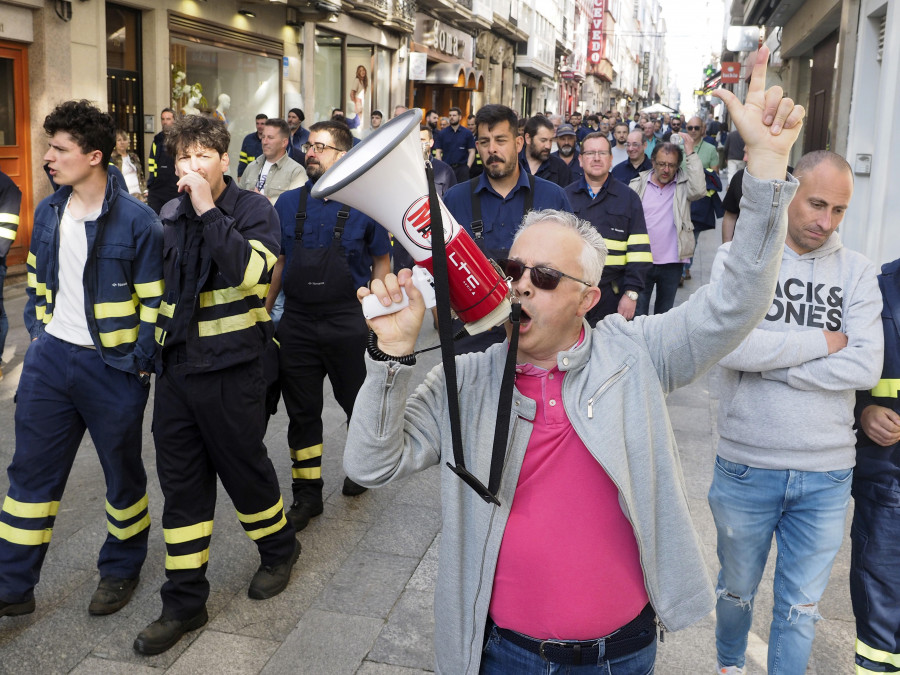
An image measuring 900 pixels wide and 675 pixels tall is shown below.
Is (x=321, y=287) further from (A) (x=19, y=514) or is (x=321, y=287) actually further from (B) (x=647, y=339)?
(B) (x=647, y=339)

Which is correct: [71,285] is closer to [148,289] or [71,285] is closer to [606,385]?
[148,289]

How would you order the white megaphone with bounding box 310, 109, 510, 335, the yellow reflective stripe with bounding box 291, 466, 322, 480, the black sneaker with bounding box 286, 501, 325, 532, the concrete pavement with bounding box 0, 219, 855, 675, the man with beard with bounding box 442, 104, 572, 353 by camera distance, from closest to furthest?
1. the white megaphone with bounding box 310, 109, 510, 335
2. the concrete pavement with bounding box 0, 219, 855, 675
3. the man with beard with bounding box 442, 104, 572, 353
4. the black sneaker with bounding box 286, 501, 325, 532
5. the yellow reflective stripe with bounding box 291, 466, 322, 480

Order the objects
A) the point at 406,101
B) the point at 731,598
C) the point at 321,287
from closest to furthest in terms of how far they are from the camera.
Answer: the point at 731,598
the point at 321,287
the point at 406,101

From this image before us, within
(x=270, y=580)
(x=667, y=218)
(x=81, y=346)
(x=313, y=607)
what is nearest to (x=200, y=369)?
(x=81, y=346)

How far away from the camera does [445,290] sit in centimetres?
198

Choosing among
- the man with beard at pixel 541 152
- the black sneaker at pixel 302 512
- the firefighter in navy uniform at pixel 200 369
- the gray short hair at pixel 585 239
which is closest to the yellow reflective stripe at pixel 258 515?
the firefighter in navy uniform at pixel 200 369

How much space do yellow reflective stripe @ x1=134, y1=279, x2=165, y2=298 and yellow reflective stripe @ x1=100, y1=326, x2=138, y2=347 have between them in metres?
0.15

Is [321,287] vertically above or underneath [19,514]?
above

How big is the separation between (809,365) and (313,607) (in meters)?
2.28

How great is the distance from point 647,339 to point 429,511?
3068mm

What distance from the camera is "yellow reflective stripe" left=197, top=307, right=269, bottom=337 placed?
384 cm

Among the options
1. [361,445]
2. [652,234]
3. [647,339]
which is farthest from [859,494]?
[652,234]

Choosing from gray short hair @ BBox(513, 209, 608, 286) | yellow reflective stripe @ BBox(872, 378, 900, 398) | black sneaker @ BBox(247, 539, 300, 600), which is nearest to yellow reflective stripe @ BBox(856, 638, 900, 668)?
yellow reflective stripe @ BBox(872, 378, 900, 398)

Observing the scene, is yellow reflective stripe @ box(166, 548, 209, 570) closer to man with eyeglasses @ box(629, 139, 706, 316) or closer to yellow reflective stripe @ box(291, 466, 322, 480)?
yellow reflective stripe @ box(291, 466, 322, 480)
